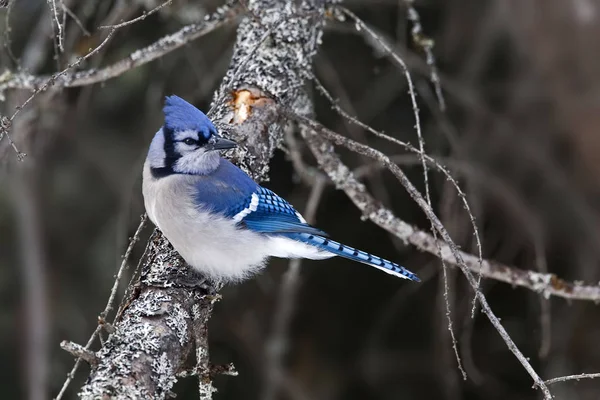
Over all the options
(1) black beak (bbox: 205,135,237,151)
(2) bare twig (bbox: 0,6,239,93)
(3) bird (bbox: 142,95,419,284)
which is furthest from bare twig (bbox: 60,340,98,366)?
(2) bare twig (bbox: 0,6,239,93)

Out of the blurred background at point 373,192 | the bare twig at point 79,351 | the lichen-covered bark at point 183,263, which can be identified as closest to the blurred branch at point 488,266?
the blurred background at point 373,192

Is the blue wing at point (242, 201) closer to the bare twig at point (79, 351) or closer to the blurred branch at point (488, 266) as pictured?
the blurred branch at point (488, 266)

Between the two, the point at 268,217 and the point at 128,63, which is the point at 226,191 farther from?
the point at 128,63

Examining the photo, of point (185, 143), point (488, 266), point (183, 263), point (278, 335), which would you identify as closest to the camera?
point (183, 263)

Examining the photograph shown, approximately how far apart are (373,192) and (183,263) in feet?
5.01

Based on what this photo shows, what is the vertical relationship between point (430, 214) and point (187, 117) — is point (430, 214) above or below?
below

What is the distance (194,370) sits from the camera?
5.84 feet

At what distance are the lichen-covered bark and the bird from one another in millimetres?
91

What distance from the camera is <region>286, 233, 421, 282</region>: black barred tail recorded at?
2.29 meters

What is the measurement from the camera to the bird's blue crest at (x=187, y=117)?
2.18 m

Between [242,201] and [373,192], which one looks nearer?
[242,201]

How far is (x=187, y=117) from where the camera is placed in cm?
220

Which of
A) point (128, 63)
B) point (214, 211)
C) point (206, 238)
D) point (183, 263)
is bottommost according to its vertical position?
point (183, 263)

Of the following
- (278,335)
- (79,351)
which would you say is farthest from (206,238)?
(278,335)
